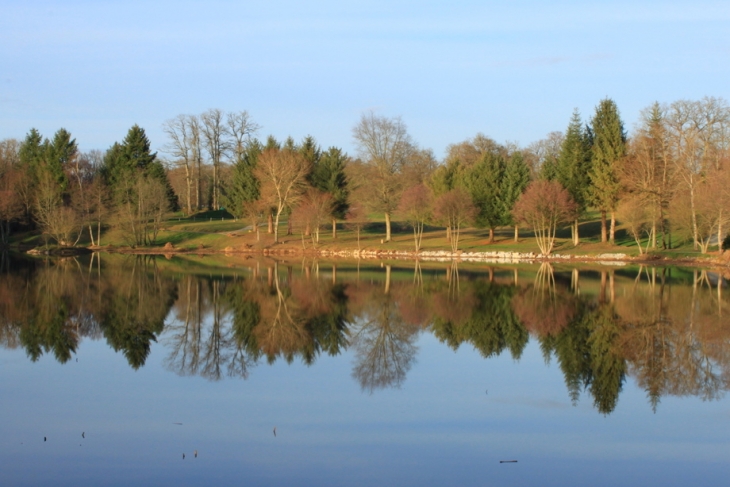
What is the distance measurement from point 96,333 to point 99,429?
911cm

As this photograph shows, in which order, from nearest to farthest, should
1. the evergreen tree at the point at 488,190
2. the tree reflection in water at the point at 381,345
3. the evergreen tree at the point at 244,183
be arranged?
1. the tree reflection in water at the point at 381,345
2. the evergreen tree at the point at 488,190
3. the evergreen tree at the point at 244,183

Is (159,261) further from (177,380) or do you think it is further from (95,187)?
(177,380)

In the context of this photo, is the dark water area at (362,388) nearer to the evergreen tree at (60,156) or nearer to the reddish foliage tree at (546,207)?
the reddish foliage tree at (546,207)

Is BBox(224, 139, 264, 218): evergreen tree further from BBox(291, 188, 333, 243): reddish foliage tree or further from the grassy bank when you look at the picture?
BBox(291, 188, 333, 243): reddish foliage tree

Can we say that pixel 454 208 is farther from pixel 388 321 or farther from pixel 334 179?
pixel 388 321

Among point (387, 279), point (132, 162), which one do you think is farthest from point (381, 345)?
point (132, 162)

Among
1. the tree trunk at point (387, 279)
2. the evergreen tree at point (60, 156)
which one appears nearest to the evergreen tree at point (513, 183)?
the tree trunk at point (387, 279)

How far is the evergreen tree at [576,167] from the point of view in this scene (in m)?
53.6

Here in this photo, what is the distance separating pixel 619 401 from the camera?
12.8 meters

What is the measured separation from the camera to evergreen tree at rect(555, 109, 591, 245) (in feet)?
176

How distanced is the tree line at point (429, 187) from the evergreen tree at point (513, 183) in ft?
0.28

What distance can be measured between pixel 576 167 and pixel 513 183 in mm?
4609

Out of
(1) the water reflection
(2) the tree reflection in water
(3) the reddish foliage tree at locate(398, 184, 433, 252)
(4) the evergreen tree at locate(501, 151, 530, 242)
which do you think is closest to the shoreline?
(3) the reddish foliage tree at locate(398, 184, 433, 252)

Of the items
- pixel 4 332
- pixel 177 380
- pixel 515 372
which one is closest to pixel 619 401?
pixel 515 372
